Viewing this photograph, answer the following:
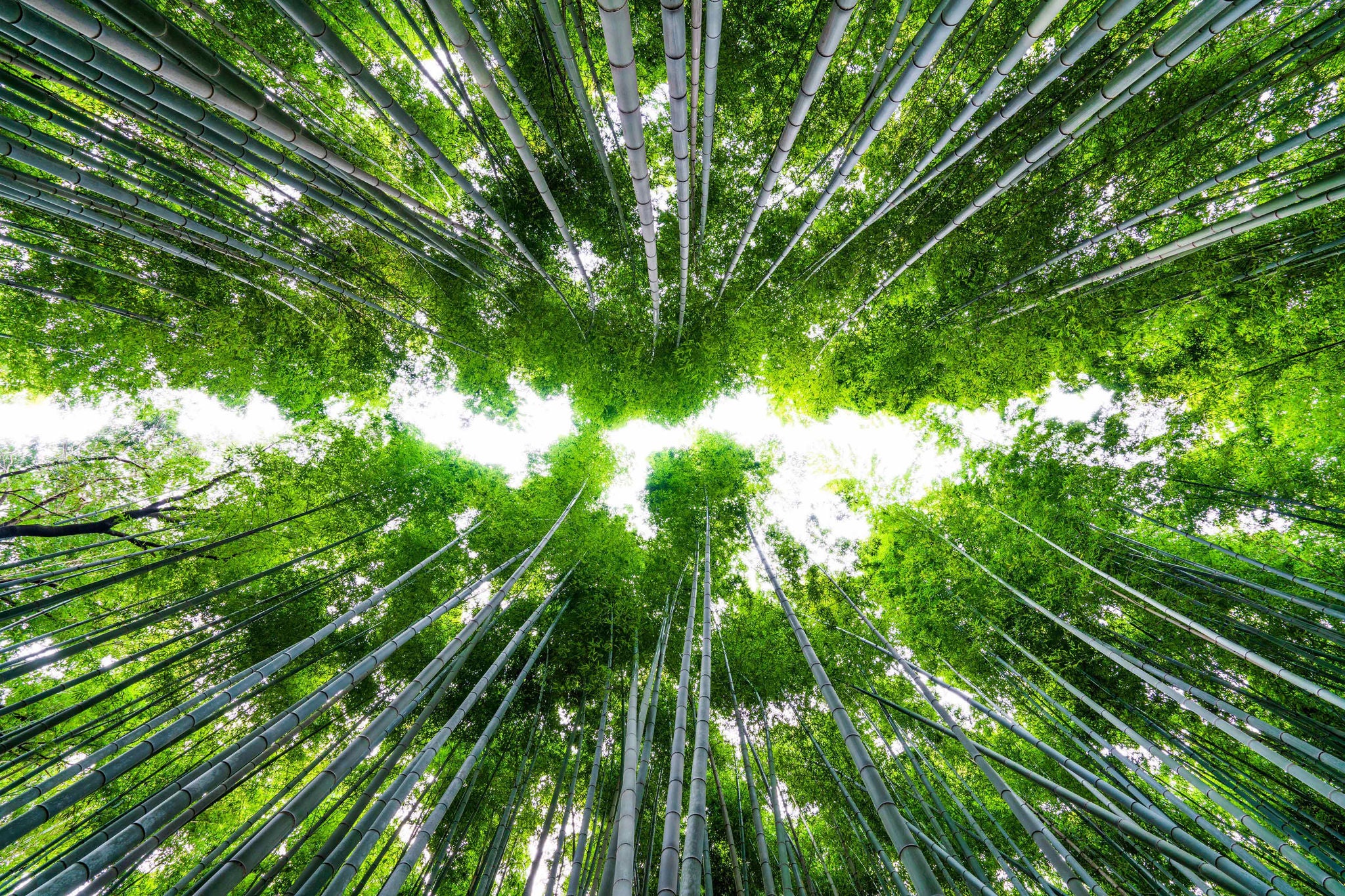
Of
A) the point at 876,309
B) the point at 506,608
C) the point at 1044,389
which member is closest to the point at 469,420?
the point at 506,608

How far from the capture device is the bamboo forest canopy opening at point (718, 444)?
144 inches

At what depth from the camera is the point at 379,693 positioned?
17.1 feet

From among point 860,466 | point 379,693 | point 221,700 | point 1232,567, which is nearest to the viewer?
point 221,700

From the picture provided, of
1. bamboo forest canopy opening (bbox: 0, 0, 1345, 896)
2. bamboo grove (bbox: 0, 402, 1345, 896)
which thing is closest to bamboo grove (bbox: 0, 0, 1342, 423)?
bamboo forest canopy opening (bbox: 0, 0, 1345, 896)

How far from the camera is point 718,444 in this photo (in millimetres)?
7199

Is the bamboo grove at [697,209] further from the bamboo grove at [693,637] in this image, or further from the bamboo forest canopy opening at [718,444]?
the bamboo grove at [693,637]

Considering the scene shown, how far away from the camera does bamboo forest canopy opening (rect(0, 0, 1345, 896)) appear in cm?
365

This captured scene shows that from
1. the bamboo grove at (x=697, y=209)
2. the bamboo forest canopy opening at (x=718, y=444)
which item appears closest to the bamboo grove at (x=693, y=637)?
the bamboo forest canopy opening at (x=718, y=444)

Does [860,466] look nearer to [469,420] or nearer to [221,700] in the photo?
[469,420]

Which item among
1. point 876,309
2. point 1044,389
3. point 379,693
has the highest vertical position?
point 876,309

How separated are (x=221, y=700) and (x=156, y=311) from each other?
17.5 ft

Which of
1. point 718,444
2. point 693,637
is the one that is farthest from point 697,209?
point 693,637

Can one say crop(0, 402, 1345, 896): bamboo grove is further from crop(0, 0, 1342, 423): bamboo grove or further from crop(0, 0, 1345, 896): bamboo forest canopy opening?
crop(0, 0, 1342, 423): bamboo grove

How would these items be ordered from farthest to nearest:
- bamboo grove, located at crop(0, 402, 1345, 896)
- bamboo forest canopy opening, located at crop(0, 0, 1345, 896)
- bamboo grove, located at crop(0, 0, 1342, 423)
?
bamboo grove, located at crop(0, 402, 1345, 896)
bamboo forest canopy opening, located at crop(0, 0, 1345, 896)
bamboo grove, located at crop(0, 0, 1342, 423)
